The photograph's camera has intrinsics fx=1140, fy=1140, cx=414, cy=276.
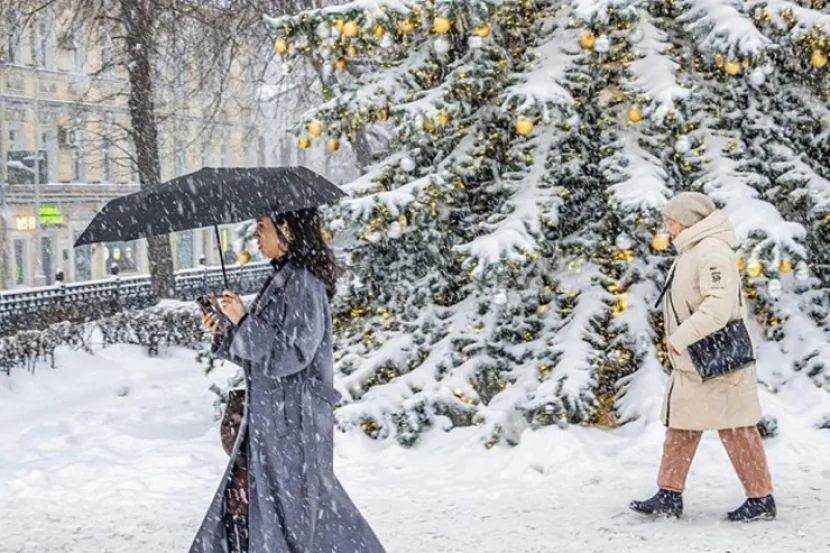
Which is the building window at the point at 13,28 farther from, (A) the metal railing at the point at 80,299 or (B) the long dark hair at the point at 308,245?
(B) the long dark hair at the point at 308,245

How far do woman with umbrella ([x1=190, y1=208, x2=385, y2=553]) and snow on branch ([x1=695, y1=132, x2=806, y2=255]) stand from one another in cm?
473

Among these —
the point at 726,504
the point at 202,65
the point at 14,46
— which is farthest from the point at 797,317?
the point at 14,46

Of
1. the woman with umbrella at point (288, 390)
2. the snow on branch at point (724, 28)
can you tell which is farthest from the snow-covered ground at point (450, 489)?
the snow on branch at point (724, 28)

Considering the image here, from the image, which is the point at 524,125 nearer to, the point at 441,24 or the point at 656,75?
the point at 441,24

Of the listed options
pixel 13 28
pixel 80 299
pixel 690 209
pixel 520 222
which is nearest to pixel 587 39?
pixel 520 222

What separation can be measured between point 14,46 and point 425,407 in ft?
45.3

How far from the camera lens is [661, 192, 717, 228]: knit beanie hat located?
6387mm

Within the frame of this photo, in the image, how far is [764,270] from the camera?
8.36m

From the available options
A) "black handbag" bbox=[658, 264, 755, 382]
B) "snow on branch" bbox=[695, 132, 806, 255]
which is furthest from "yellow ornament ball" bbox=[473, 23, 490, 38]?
"black handbag" bbox=[658, 264, 755, 382]

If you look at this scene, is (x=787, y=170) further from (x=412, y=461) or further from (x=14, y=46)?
(x=14, y=46)

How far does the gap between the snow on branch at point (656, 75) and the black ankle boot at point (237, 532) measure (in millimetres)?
5328

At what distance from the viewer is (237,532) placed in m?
4.77

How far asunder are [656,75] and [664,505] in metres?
3.96

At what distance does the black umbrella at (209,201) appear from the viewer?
179 inches
